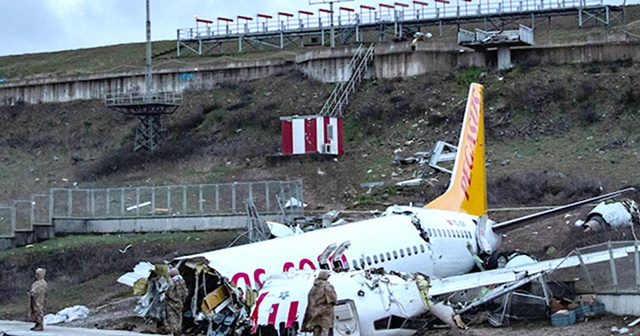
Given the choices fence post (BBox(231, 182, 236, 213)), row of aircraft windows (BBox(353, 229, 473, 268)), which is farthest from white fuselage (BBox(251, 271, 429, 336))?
fence post (BBox(231, 182, 236, 213))

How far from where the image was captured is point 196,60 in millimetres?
97250

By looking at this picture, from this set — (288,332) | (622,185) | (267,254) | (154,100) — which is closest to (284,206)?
(622,185)

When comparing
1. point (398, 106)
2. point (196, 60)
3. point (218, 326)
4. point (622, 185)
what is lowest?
point (218, 326)

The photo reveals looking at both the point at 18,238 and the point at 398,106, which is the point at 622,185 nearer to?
the point at 398,106

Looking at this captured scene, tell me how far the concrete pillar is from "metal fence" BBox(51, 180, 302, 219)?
28102 millimetres

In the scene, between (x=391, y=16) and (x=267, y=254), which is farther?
(x=391, y=16)

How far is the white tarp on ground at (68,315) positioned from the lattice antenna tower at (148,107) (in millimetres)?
36231

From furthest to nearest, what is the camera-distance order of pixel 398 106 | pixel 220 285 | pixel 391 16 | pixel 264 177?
pixel 391 16 < pixel 398 106 < pixel 264 177 < pixel 220 285

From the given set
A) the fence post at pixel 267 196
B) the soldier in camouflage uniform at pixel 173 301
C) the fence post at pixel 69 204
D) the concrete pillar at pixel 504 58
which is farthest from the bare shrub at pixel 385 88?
the soldier in camouflage uniform at pixel 173 301

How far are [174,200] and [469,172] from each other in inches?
610

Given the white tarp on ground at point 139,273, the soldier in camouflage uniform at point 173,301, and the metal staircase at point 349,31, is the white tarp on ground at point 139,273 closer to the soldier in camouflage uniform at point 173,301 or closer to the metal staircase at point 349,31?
the soldier in camouflage uniform at point 173,301

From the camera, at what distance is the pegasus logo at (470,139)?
38156mm

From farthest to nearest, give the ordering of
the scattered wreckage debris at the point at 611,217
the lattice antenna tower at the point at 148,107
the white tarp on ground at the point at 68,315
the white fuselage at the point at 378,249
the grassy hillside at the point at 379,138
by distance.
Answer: the lattice antenna tower at the point at 148,107 → the grassy hillside at the point at 379,138 → the scattered wreckage debris at the point at 611,217 → the white tarp on ground at the point at 68,315 → the white fuselage at the point at 378,249

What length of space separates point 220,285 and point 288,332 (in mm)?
2422
